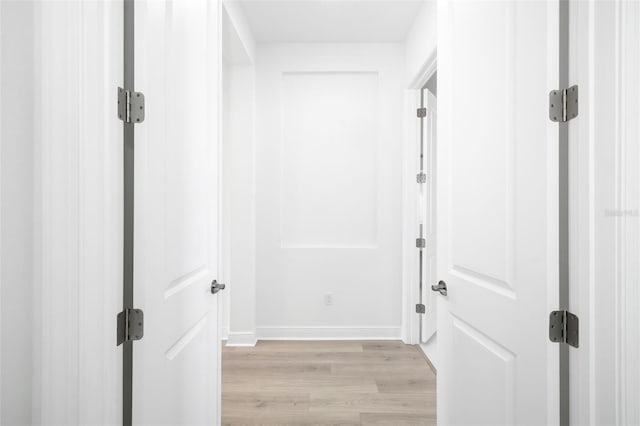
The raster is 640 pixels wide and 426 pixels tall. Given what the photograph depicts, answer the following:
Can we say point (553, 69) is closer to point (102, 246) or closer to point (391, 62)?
point (102, 246)

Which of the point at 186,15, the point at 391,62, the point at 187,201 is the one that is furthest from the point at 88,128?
the point at 391,62

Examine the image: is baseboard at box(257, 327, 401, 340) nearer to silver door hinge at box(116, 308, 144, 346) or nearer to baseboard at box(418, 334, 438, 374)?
baseboard at box(418, 334, 438, 374)

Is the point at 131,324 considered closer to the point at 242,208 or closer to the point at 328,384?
the point at 328,384

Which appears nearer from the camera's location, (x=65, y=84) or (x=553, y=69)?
(x=65, y=84)

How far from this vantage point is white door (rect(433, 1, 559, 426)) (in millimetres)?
971

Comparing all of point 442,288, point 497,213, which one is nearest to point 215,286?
point 442,288

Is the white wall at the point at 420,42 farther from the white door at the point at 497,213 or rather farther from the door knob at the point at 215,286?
the door knob at the point at 215,286

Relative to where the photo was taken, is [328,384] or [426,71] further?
[426,71]

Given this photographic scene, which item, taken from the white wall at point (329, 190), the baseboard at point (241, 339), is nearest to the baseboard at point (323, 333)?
the white wall at point (329, 190)

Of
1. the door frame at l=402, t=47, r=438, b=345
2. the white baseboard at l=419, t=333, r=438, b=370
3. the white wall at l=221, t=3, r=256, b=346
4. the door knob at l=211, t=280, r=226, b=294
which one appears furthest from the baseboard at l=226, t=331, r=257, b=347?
the door knob at l=211, t=280, r=226, b=294

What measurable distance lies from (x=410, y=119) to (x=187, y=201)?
2.47m

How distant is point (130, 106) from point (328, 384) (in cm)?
219

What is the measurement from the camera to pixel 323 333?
337 centimetres

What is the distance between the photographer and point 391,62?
11.0ft
